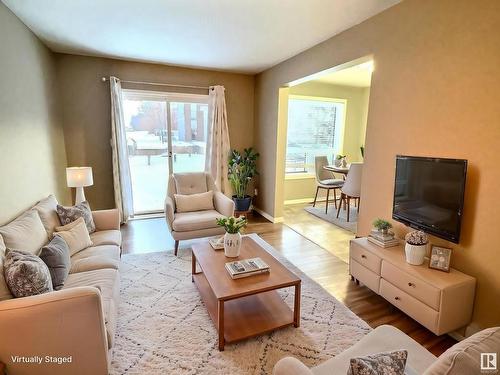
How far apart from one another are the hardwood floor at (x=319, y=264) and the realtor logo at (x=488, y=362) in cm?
137

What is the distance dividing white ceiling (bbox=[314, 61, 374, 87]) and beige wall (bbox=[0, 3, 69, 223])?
13.3 feet

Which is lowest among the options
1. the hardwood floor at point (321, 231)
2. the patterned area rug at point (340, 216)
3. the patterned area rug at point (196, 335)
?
the patterned area rug at point (196, 335)

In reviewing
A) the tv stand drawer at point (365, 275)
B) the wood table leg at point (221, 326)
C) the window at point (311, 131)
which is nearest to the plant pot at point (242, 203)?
the window at point (311, 131)

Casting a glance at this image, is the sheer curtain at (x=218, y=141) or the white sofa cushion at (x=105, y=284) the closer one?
the white sofa cushion at (x=105, y=284)

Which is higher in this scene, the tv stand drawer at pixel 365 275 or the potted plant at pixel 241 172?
the potted plant at pixel 241 172

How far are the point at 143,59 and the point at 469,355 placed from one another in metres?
4.79

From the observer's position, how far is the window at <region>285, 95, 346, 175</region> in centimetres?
578

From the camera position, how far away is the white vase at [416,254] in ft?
6.84

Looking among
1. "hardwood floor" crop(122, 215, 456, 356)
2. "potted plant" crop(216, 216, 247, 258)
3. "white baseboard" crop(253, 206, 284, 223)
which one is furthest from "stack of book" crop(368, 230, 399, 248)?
"white baseboard" crop(253, 206, 284, 223)

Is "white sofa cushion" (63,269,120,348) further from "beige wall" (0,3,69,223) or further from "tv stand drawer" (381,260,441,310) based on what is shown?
"tv stand drawer" (381,260,441,310)

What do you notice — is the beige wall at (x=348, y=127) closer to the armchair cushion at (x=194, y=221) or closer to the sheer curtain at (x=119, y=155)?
the armchair cushion at (x=194, y=221)

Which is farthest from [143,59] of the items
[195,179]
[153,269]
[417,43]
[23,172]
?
[417,43]

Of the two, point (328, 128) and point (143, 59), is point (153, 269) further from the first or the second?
point (328, 128)

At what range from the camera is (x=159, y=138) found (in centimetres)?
484
